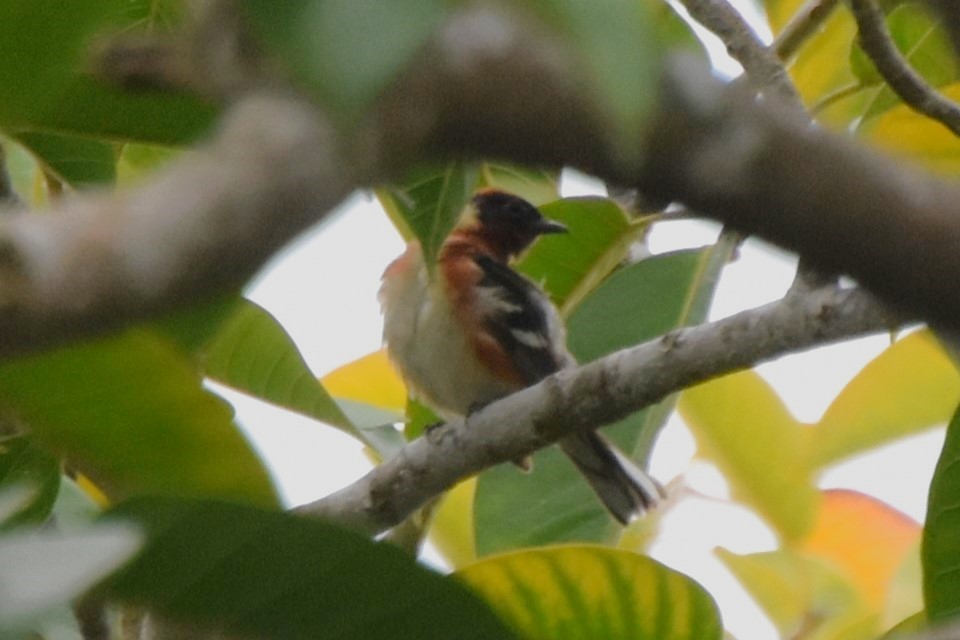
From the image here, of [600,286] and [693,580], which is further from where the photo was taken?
[600,286]

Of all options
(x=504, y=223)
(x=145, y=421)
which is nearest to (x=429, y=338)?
(x=504, y=223)

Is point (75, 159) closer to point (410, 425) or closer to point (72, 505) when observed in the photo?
point (72, 505)

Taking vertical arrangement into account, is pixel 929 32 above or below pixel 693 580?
above

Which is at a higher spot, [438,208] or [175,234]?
[175,234]

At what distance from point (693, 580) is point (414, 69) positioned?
122 cm

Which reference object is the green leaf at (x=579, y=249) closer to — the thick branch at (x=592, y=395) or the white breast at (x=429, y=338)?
the thick branch at (x=592, y=395)

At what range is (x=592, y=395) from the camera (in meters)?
2.19

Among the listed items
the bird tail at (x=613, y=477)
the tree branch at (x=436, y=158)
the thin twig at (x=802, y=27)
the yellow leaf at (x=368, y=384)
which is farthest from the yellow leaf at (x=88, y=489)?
the tree branch at (x=436, y=158)

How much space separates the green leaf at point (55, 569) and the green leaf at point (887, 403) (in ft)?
7.22

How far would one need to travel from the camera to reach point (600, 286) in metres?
2.75

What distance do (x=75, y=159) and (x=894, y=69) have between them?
1.13 m

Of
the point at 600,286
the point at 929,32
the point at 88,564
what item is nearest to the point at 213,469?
the point at 88,564

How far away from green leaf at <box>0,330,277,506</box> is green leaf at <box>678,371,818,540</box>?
5.47 feet

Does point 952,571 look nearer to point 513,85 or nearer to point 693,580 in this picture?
point 693,580
